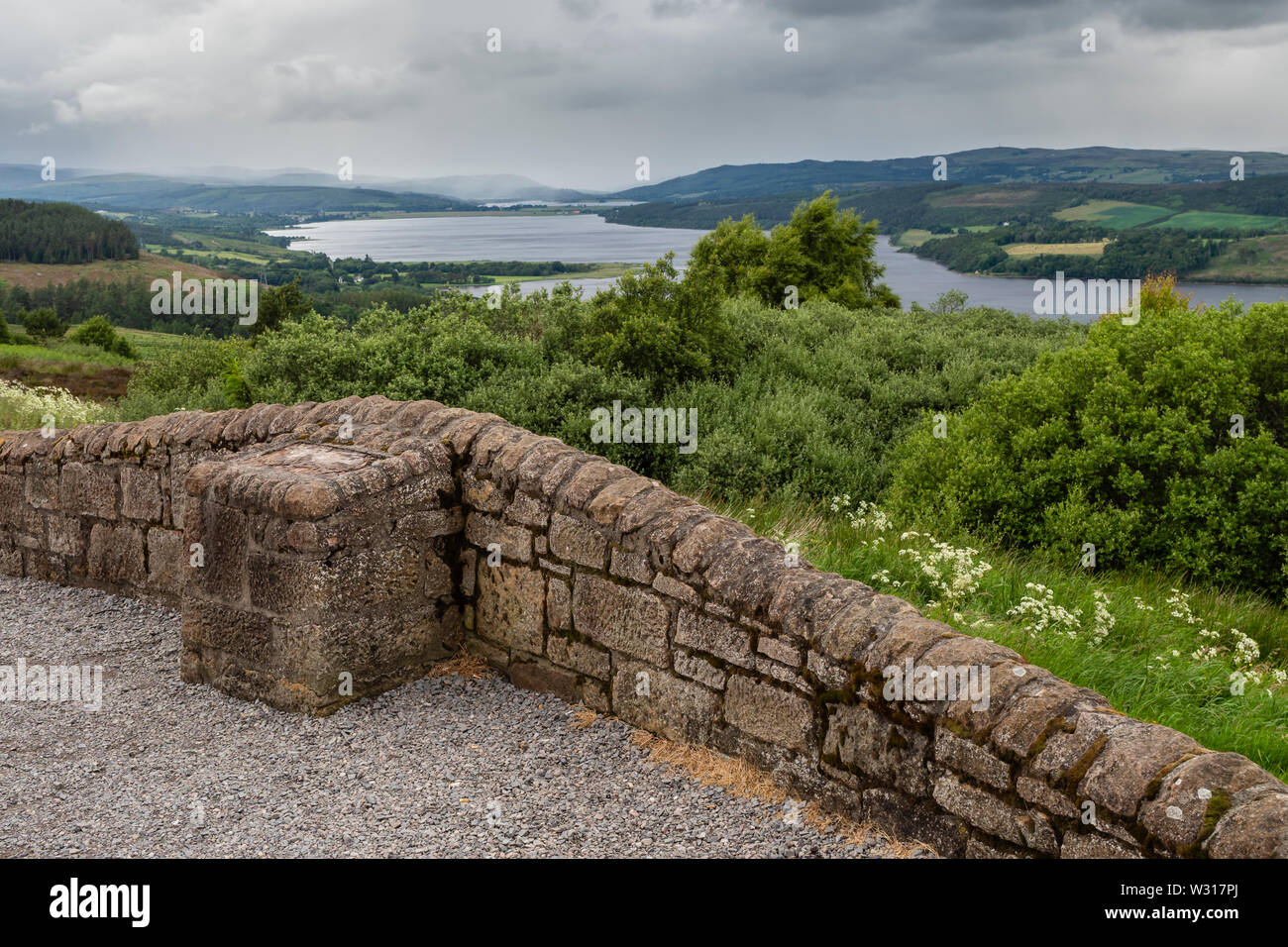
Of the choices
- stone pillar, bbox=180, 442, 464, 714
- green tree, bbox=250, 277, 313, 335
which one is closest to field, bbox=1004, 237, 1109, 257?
green tree, bbox=250, 277, 313, 335

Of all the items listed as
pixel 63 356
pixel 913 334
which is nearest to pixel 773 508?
pixel 913 334

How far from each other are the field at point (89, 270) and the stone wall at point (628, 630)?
83164mm

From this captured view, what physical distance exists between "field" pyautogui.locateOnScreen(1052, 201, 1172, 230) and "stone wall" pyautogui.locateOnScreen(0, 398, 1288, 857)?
59.5m

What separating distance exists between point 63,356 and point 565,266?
93.4ft

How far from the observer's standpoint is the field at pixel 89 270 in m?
84.4

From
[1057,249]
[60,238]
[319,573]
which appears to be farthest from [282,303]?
[60,238]

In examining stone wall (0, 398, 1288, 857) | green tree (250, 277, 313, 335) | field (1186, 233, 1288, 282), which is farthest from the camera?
field (1186, 233, 1288, 282)

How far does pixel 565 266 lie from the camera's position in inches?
1166

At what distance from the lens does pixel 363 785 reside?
4953mm

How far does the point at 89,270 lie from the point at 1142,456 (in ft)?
323

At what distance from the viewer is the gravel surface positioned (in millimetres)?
4391

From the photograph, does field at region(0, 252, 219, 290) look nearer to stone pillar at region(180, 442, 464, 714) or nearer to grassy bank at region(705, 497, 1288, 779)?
stone pillar at region(180, 442, 464, 714)

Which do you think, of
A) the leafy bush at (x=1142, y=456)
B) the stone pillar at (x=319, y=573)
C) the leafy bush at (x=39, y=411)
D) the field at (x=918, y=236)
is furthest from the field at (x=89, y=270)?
the stone pillar at (x=319, y=573)

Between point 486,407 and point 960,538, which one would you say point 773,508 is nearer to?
point 960,538
